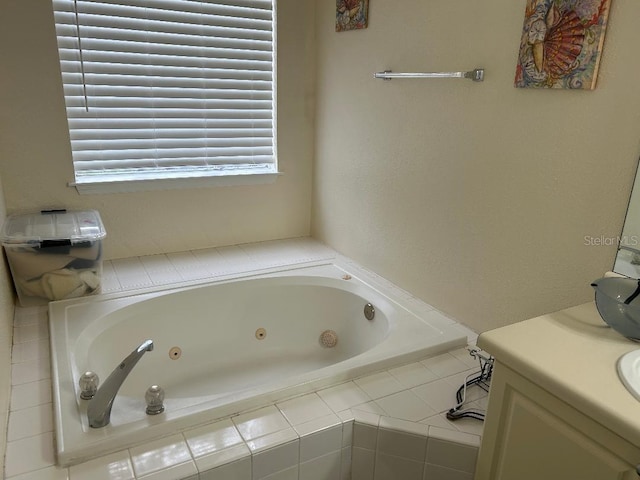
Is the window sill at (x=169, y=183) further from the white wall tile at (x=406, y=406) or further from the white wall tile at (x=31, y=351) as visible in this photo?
the white wall tile at (x=406, y=406)

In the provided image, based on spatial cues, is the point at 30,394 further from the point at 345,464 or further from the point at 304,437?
the point at 345,464

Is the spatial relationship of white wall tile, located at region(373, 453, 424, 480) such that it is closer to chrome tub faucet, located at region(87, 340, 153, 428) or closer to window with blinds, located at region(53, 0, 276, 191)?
chrome tub faucet, located at region(87, 340, 153, 428)

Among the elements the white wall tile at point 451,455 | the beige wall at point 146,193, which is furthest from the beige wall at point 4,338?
the white wall tile at point 451,455

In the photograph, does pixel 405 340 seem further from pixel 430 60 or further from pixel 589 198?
pixel 430 60

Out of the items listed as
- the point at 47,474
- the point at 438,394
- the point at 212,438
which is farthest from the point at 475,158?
the point at 47,474

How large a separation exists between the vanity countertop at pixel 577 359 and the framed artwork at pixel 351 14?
1633 mm

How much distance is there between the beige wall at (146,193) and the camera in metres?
2.19

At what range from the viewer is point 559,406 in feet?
3.41

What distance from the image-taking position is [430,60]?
6.59ft

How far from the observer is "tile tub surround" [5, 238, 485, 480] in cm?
128

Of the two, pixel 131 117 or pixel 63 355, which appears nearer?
pixel 63 355

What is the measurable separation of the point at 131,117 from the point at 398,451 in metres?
1.98

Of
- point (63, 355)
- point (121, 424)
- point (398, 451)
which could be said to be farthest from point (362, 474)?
point (63, 355)

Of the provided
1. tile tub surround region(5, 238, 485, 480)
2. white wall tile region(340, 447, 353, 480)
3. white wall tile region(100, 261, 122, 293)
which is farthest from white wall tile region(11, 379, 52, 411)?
white wall tile region(340, 447, 353, 480)
